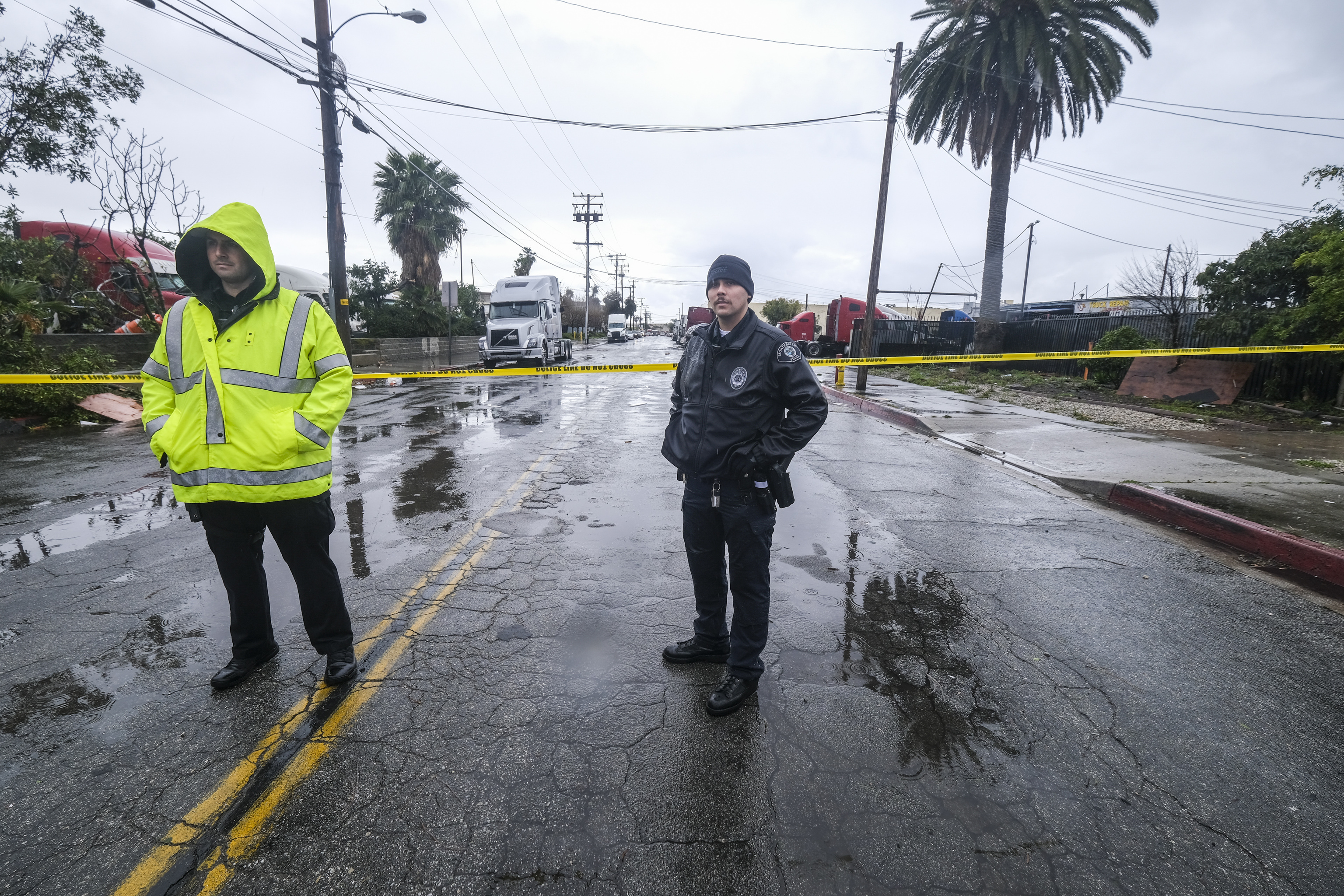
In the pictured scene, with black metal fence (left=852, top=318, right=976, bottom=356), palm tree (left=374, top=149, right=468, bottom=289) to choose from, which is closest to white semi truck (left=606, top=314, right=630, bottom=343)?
palm tree (left=374, top=149, right=468, bottom=289)

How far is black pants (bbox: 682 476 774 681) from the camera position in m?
2.92

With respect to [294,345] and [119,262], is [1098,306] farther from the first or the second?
[294,345]

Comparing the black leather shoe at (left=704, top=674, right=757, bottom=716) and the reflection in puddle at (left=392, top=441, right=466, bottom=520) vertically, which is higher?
the reflection in puddle at (left=392, top=441, right=466, bottom=520)

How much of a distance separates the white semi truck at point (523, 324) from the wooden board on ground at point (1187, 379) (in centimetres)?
1896

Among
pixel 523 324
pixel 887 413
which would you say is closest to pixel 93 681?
pixel 887 413

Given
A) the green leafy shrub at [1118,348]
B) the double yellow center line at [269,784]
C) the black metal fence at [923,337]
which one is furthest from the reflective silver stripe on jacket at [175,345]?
the black metal fence at [923,337]

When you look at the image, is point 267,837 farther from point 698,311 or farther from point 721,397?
point 698,311

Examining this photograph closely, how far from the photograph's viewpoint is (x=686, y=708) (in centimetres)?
292

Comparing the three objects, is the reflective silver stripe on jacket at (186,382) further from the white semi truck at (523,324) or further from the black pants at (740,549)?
the white semi truck at (523,324)

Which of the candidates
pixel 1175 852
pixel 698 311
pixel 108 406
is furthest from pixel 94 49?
pixel 698 311

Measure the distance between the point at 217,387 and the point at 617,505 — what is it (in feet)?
12.2

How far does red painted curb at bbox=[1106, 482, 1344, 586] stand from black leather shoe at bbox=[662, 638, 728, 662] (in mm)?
4551

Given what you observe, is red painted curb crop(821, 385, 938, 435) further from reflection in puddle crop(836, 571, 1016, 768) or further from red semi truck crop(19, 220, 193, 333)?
red semi truck crop(19, 220, 193, 333)

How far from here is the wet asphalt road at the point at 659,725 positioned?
2.08 meters
